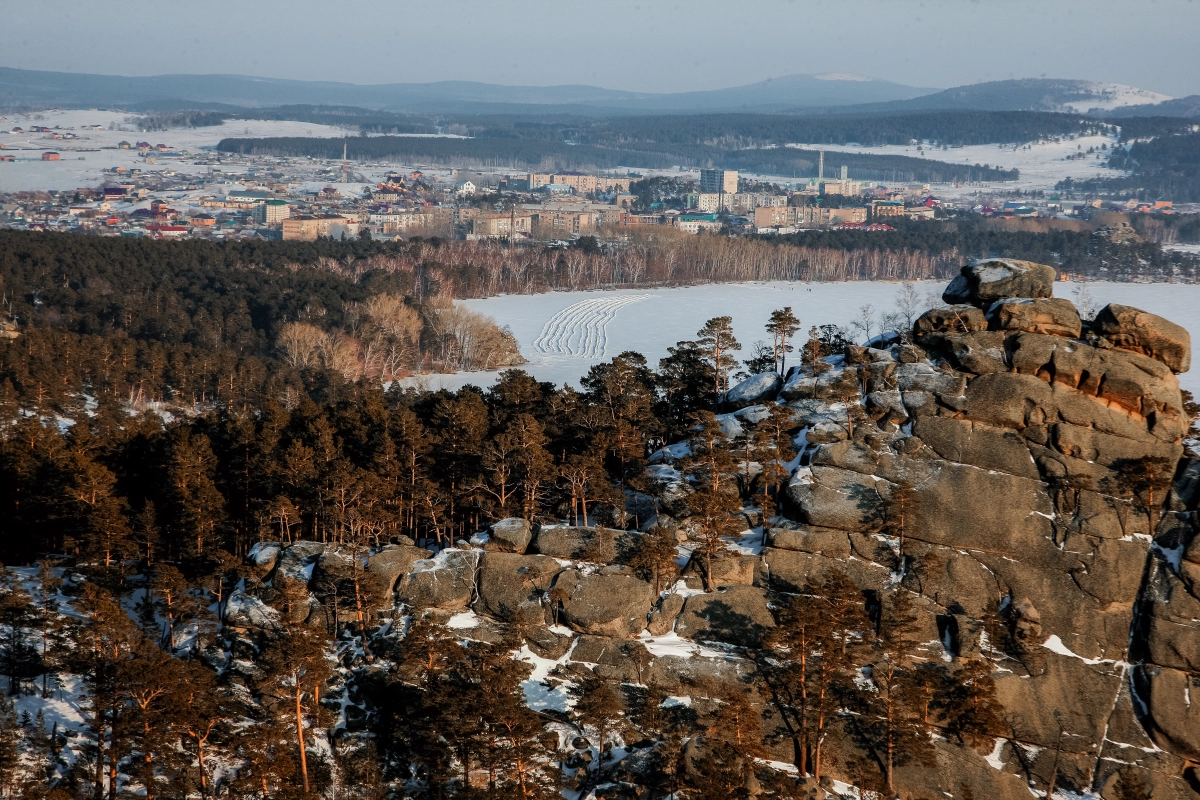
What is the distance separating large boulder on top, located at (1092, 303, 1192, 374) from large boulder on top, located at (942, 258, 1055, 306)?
324 cm

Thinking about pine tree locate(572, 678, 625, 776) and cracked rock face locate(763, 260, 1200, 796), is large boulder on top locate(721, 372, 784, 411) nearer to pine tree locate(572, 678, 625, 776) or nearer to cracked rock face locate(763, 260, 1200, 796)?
cracked rock face locate(763, 260, 1200, 796)

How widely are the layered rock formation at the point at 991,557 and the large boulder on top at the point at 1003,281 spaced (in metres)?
1.53

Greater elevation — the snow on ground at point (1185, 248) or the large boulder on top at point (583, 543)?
the snow on ground at point (1185, 248)

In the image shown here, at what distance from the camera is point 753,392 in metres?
41.2

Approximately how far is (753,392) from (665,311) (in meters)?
75.3

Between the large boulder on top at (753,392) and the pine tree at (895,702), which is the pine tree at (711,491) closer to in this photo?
the large boulder on top at (753,392)

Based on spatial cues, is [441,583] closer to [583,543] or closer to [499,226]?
[583,543]

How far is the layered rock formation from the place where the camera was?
29.6 metres

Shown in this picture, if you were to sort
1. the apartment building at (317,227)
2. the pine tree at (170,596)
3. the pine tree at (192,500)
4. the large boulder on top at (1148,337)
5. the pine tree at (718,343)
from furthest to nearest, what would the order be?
1. the apartment building at (317,227)
2. the pine tree at (718,343)
3. the large boulder on top at (1148,337)
4. the pine tree at (192,500)
5. the pine tree at (170,596)

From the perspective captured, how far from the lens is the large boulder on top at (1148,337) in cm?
3534

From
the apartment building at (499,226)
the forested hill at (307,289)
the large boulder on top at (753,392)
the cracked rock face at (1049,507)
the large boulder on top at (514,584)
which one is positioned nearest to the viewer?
the cracked rock face at (1049,507)

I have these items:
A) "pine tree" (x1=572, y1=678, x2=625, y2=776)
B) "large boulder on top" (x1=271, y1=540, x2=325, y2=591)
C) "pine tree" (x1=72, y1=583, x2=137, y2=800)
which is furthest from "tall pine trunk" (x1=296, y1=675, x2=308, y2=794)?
"pine tree" (x1=572, y1=678, x2=625, y2=776)

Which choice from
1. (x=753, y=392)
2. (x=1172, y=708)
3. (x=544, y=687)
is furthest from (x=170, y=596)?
(x=1172, y=708)

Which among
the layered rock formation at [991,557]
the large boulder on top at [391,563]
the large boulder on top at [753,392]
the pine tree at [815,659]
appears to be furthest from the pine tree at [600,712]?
the large boulder on top at [753,392]
